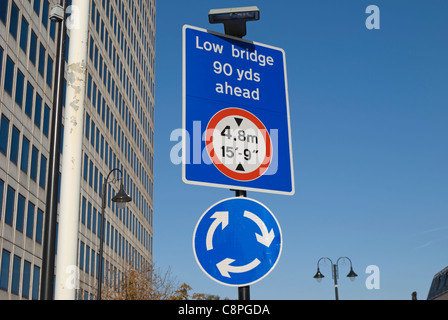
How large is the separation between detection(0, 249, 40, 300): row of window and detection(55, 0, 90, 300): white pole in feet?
94.3

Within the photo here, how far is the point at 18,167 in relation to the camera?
110 ft

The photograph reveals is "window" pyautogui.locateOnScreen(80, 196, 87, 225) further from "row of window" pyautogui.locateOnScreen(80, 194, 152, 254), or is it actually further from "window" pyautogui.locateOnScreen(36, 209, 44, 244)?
"window" pyautogui.locateOnScreen(36, 209, 44, 244)

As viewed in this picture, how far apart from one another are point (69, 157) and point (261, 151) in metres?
1.50

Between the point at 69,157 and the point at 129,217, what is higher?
the point at 129,217

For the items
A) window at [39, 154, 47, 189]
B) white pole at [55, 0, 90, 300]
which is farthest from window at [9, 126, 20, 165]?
white pole at [55, 0, 90, 300]

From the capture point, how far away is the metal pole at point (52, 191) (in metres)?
7.17

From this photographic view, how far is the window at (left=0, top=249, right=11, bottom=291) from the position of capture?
101ft

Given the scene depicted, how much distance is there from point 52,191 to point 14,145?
88.0ft

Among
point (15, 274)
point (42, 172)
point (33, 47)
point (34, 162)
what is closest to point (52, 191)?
point (15, 274)

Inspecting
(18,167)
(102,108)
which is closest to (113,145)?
(102,108)

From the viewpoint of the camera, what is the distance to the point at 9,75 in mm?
32500
